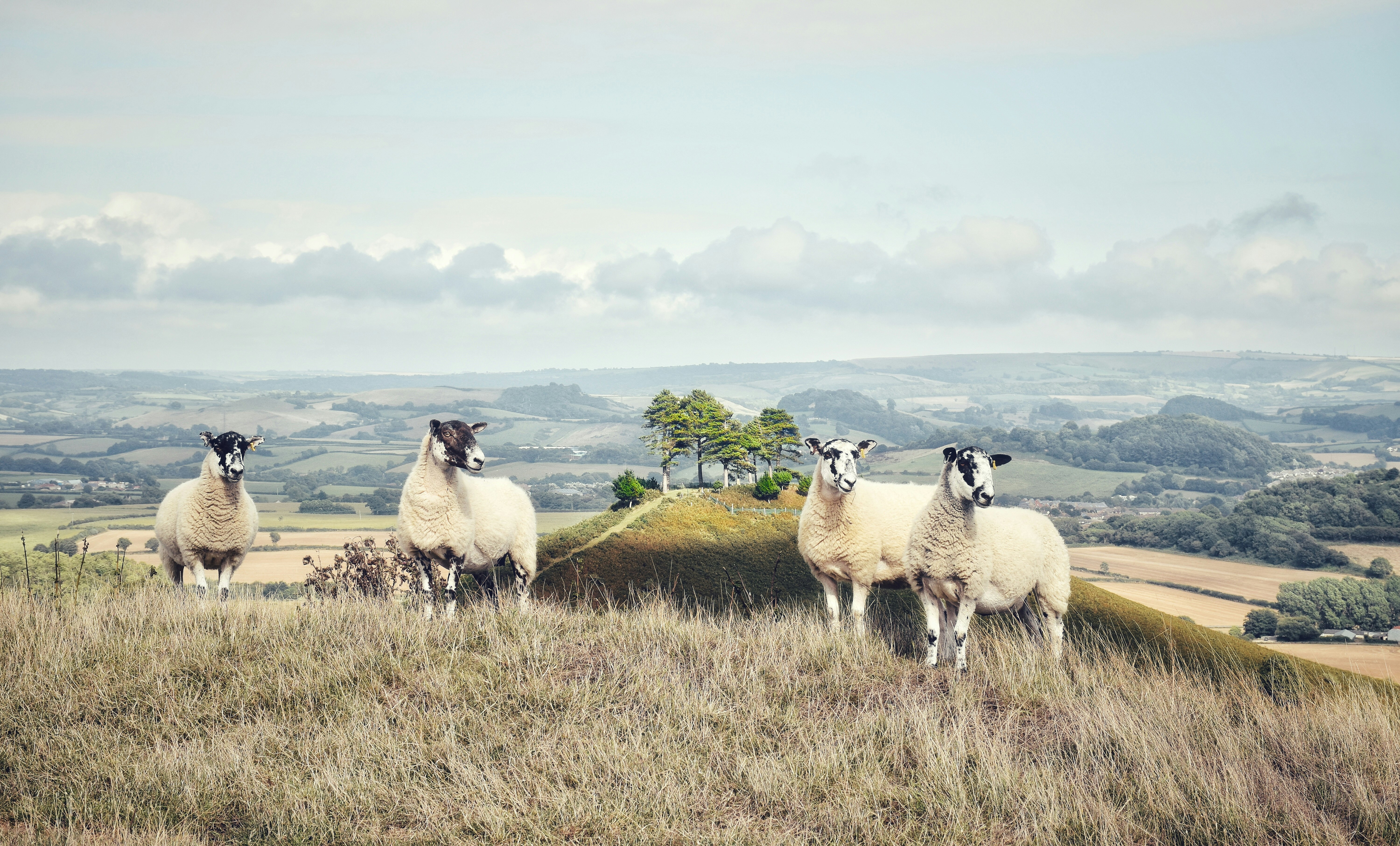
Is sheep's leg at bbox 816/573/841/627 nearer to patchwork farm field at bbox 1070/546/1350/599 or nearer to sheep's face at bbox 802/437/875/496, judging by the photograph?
sheep's face at bbox 802/437/875/496

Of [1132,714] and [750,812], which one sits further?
[1132,714]

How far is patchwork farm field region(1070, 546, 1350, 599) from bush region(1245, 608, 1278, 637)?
10.3 metres

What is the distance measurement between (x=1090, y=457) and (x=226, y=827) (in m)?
116

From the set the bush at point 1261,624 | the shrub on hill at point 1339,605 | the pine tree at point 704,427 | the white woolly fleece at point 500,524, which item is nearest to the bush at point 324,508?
the pine tree at point 704,427

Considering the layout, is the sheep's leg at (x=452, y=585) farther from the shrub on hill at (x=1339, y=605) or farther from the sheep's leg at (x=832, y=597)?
→ the shrub on hill at (x=1339, y=605)

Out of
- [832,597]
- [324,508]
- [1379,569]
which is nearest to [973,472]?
[832,597]

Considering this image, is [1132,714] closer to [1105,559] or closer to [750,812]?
[750,812]

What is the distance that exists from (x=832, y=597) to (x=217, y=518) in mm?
12020

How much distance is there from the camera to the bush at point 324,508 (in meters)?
79.8

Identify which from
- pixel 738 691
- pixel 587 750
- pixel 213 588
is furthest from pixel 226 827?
pixel 213 588

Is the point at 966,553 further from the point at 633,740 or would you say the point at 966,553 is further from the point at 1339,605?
the point at 1339,605

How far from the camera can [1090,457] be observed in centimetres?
10756

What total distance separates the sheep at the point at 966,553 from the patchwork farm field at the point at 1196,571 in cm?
3946

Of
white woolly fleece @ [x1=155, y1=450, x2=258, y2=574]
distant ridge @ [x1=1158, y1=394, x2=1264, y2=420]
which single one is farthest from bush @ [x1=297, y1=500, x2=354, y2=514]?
distant ridge @ [x1=1158, y1=394, x2=1264, y2=420]
